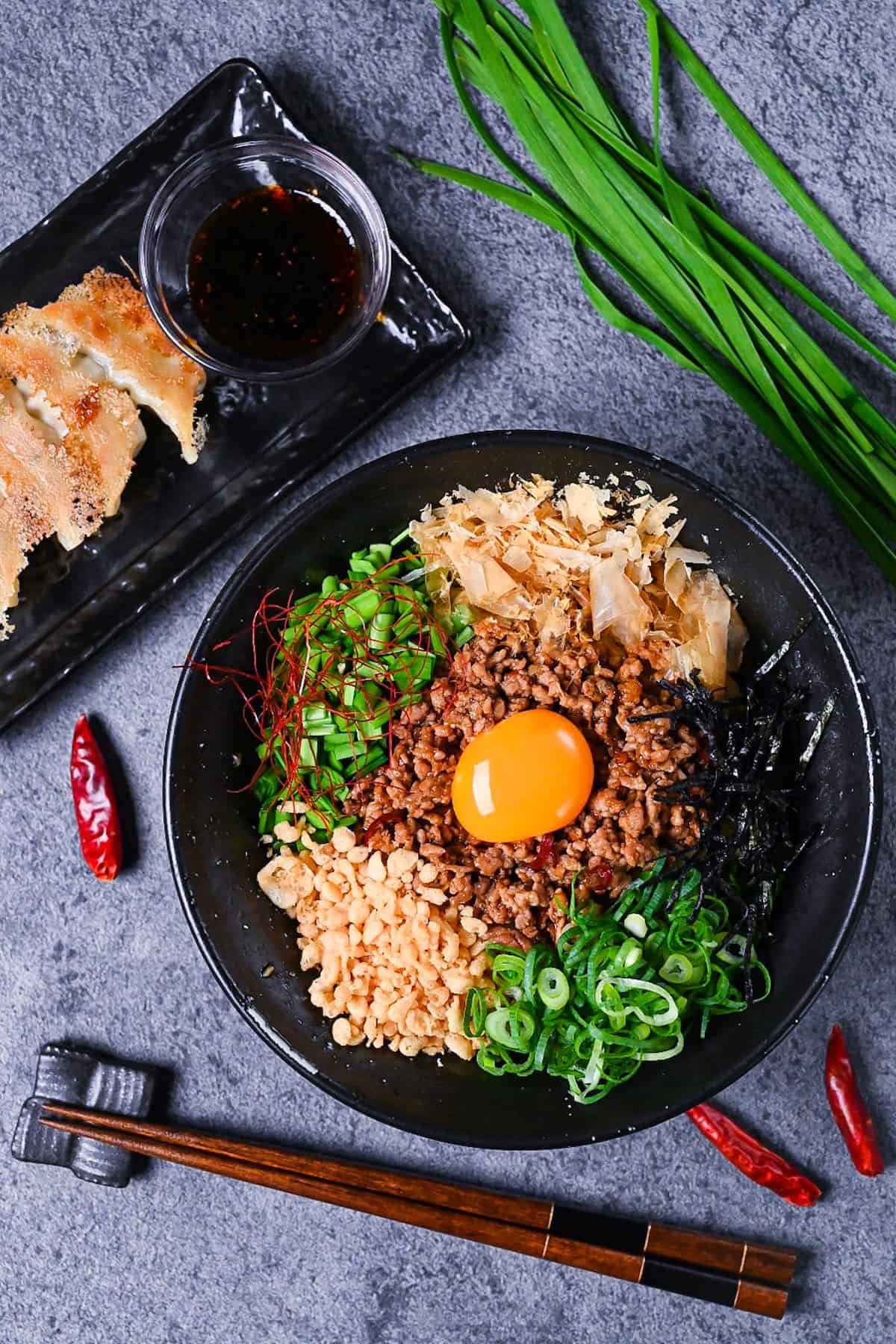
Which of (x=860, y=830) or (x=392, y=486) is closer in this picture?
(x=860, y=830)

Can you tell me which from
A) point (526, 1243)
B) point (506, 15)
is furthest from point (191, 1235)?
point (506, 15)

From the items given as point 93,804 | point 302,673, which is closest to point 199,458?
point 302,673

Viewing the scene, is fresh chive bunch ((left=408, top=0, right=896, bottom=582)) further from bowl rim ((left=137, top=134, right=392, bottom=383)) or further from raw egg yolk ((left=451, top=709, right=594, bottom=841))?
raw egg yolk ((left=451, top=709, right=594, bottom=841))

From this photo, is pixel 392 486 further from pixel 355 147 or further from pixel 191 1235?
pixel 191 1235

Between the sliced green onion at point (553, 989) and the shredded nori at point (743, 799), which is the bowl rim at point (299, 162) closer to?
the shredded nori at point (743, 799)

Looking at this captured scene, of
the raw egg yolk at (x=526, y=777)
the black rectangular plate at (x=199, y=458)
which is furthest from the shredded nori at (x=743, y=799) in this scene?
the black rectangular plate at (x=199, y=458)

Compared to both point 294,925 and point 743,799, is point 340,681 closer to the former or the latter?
point 294,925
